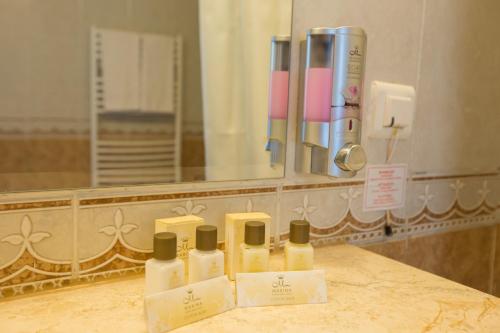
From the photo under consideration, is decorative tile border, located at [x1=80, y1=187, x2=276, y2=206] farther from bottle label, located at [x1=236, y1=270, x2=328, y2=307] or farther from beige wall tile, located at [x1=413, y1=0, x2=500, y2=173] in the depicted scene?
beige wall tile, located at [x1=413, y1=0, x2=500, y2=173]

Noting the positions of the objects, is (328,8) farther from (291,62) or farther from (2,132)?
(2,132)

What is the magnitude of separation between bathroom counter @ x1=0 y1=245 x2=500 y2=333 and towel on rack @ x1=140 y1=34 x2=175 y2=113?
0.37 m

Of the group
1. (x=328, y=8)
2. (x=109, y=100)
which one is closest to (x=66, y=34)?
(x=109, y=100)

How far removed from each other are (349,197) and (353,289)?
1.05ft

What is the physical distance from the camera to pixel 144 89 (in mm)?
983

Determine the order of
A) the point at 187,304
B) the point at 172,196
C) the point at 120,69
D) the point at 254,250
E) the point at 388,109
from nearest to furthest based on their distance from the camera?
the point at 187,304, the point at 254,250, the point at 172,196, the point at 120,69, the point at 388,109

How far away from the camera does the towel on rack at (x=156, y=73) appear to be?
3.23 ft

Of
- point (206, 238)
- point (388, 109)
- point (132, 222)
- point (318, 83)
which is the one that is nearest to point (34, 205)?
point (132, 222)

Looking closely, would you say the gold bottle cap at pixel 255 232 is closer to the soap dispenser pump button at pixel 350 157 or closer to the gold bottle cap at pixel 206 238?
→ the gold bottle cap at pixel 206 238

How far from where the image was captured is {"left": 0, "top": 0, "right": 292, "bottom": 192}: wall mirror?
84 cm

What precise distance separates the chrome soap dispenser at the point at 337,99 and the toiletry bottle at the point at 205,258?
330mm

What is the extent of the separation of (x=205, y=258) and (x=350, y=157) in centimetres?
36

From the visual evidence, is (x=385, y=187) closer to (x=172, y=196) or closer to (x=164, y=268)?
(x=172, y=196)

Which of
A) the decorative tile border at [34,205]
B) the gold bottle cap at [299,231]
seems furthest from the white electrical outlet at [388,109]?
the decorative tile border at [34,205]
